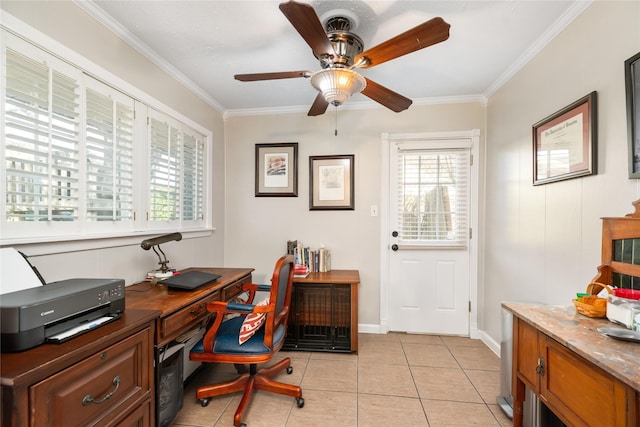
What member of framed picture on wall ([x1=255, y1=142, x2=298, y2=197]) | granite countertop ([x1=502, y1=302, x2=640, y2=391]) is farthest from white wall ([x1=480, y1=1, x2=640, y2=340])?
framed picture on wall ([x1=255, y1=142, x2=298, y2=197])

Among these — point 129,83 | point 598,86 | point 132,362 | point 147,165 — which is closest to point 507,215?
point 598,86

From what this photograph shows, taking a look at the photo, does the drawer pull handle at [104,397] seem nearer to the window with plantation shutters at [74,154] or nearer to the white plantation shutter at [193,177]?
the window with plantation shutters at [74,154]

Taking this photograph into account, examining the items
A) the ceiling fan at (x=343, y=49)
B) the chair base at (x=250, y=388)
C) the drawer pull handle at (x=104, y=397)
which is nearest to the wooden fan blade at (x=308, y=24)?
the ceiling fan at (x=343, y=49)

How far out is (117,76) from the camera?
1.75 meters

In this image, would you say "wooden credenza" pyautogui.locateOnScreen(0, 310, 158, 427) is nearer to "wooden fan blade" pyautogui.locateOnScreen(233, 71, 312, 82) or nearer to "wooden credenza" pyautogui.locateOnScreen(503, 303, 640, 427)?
"wooden fan blade" pyautogui.locateOnScreen(233, 71, 312, 82)

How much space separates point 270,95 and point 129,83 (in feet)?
4.10

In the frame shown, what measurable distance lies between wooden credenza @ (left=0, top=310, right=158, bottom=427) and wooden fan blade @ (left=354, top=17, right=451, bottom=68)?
1684 millimetres

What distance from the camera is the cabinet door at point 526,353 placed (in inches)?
49.5

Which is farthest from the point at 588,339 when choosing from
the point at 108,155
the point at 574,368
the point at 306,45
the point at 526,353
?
the point at 108,155

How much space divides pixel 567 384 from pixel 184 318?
1.76 meters

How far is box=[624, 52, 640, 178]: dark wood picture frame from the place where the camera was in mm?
1217

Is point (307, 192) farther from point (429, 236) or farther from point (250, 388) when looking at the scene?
point (250, 388)

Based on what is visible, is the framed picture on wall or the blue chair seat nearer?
the blue chair seat

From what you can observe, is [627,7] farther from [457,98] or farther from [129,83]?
[129,83]
